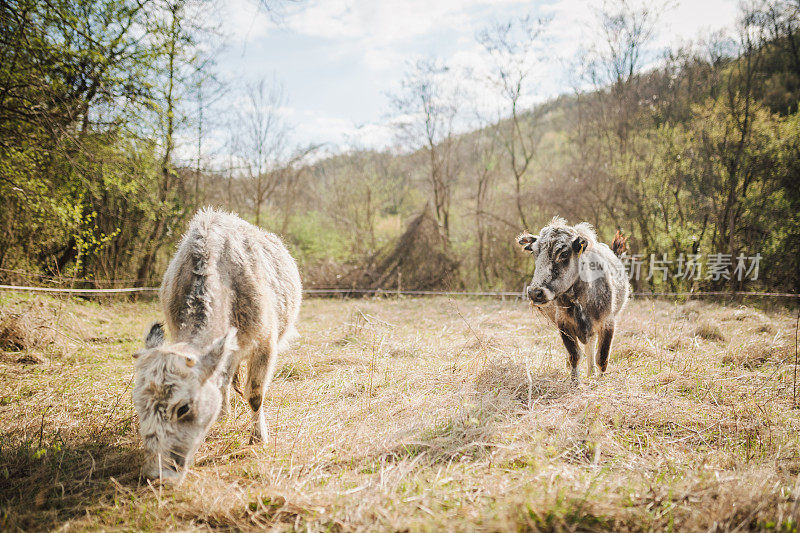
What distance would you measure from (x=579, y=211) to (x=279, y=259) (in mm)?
12883

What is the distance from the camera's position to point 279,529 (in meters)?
2.29

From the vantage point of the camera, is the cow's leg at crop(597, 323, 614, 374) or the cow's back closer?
the cow's back

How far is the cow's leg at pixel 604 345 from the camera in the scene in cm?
503

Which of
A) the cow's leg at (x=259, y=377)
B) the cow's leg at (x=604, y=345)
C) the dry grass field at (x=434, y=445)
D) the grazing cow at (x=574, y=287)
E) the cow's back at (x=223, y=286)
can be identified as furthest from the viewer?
the cow's leg at (x=604, y=345)

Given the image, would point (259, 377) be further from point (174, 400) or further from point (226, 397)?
point (174, 400)

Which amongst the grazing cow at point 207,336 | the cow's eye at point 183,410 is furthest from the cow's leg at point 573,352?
the cow's eye at point 183,410

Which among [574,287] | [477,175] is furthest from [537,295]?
[477,175]

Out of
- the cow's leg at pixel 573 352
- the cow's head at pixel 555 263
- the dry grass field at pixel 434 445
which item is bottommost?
the dry grass field at pixel 434 445

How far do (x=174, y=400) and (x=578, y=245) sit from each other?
436 cm

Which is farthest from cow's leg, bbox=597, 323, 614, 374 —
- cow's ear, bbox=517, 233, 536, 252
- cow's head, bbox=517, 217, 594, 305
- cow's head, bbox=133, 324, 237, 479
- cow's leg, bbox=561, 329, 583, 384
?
cow's head, bbox=133, 324, 237, 479

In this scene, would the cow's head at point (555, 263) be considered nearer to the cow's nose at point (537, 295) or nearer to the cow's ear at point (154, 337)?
the cow's nose at point (537, 295)

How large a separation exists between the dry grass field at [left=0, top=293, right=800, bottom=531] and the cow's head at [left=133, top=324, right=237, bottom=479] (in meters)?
0.25

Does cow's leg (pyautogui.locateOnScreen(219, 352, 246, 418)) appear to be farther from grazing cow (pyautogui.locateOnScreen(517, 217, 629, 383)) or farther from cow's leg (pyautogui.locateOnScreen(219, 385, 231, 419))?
grazing cow (pyautogui.locateOnScreen(517, 217, 629, 383))

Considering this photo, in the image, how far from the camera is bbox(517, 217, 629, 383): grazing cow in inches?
182
